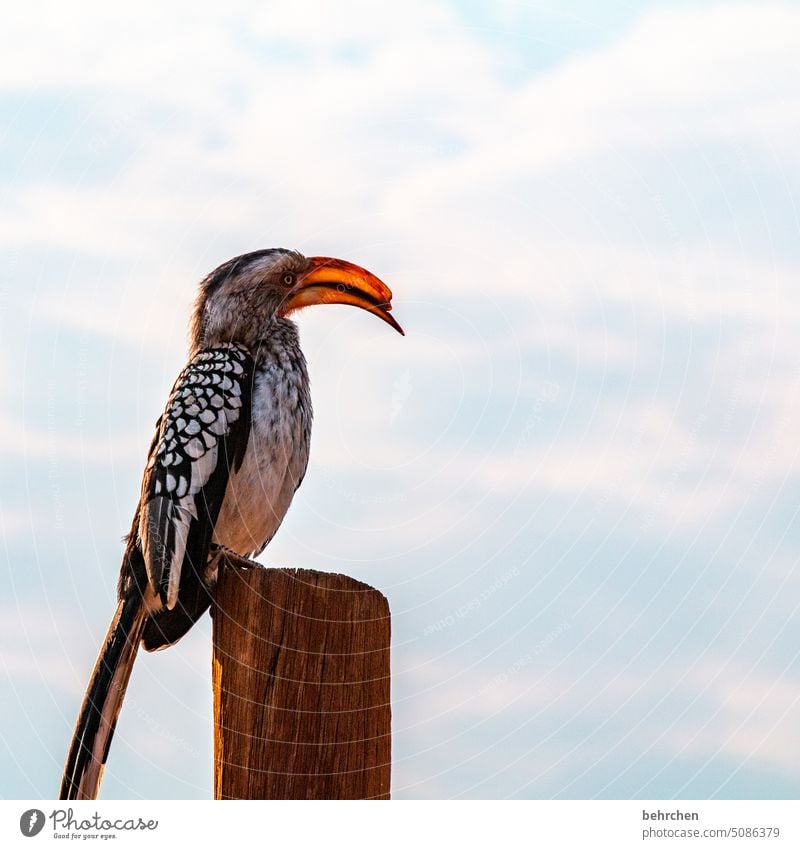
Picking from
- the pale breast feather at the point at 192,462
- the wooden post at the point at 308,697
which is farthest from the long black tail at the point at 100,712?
the wooden post at the point at 308,697

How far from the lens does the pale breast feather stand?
5773 millimetres

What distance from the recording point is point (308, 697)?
14.3 ft

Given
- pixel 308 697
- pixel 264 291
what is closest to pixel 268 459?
pixel 264 291

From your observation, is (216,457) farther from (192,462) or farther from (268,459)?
(268,459)

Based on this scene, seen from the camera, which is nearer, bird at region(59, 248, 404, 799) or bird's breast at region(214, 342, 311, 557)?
bird at region(59, 248, 404, 799)

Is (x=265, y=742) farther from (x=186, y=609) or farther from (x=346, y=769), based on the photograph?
(x=186, y=609)

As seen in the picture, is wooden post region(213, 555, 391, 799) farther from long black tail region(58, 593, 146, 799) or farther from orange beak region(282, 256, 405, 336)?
orange beak region(282, 256, 405, 336)

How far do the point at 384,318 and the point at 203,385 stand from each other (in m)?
1.15

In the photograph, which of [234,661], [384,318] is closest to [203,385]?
[384,318]

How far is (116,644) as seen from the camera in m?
5.46

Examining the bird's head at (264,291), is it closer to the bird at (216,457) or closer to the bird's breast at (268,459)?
the bird at (216,457)
